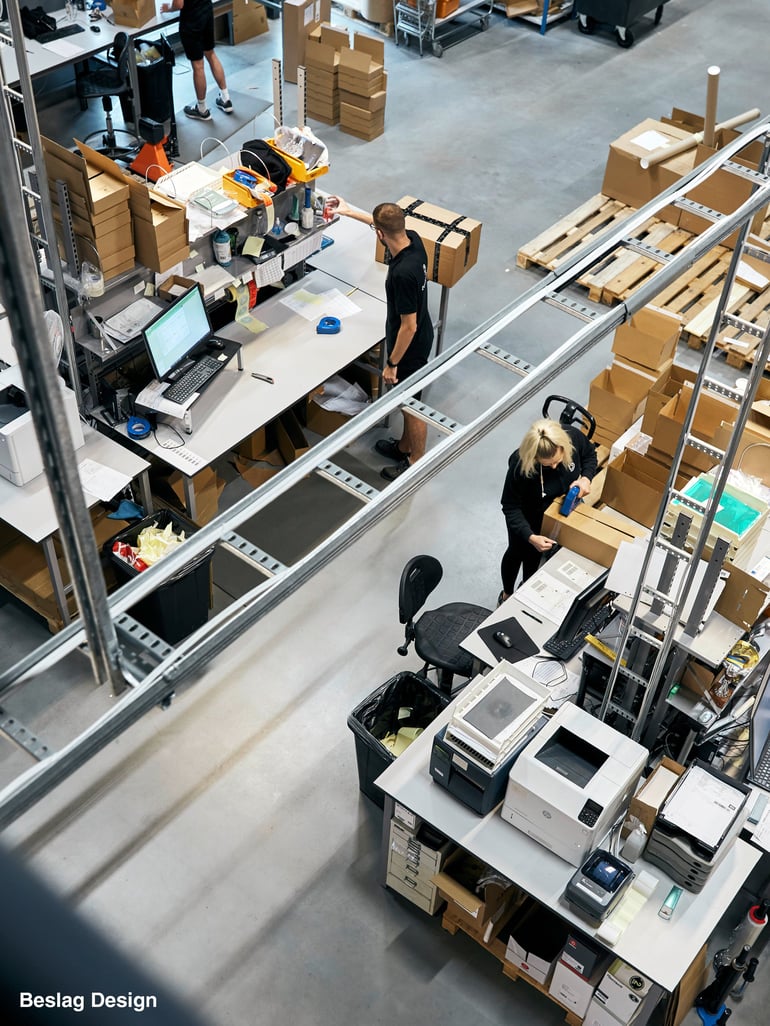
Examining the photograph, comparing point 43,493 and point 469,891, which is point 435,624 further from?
point 43,493

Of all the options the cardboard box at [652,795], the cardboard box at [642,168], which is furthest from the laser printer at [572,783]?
the cardboard box at [642,168]

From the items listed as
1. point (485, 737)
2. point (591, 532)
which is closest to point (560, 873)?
→ point (485, 737)

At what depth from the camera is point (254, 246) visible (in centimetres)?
611

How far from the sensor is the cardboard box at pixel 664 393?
5836 millimetres

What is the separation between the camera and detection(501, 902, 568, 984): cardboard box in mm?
4188

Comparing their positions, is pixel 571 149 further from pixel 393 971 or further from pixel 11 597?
pixel 393 971

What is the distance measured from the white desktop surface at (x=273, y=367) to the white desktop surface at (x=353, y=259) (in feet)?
0.29

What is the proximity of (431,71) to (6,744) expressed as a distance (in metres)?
8.00

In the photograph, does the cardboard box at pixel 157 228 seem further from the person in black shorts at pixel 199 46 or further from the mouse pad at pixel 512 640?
the person in black shorts at pixel 199 46

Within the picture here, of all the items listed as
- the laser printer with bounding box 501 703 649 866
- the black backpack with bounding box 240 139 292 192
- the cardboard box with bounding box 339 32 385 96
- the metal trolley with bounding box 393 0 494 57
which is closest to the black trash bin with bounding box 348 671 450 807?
the laser printer with bounding box 501 703 649 866

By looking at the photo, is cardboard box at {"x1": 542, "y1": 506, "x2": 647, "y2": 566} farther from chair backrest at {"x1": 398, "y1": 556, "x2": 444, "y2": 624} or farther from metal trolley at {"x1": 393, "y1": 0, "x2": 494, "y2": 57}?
metal trolley at {"x1": 393, "y1": 0, "x2": 494, "y2": 57}

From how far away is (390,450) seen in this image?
6.64 meters

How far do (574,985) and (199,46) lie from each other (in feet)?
26.2

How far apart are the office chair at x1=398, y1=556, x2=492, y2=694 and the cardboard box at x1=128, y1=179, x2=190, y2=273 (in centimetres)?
204
